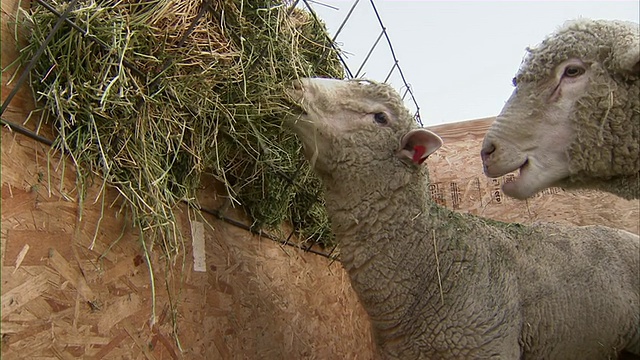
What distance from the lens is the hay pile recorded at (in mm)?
1871

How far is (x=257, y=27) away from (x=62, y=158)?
1235 millimetres

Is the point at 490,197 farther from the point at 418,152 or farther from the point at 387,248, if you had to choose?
the point at 387,248

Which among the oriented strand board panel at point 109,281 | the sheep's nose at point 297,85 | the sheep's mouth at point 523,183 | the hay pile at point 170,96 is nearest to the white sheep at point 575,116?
the sheep's mouth at point 523,183

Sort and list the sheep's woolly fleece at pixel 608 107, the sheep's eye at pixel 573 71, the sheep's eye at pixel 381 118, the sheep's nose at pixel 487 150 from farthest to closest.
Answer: the sheep's eye at pixel 381 118
the sheep's nose at pixel 487 150
the sheep's eye at pixel 573 71
the sheep's woolly fleece at pixel 608 107

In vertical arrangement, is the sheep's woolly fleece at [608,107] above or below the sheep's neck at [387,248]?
above

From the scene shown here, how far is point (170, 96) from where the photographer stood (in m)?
2.25

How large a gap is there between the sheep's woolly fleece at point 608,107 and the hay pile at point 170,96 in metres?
1.37

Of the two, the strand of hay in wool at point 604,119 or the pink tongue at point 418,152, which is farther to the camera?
the pink tongue at point 418,152

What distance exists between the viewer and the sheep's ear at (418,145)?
2779 mm

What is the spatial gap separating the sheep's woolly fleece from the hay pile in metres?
1.37

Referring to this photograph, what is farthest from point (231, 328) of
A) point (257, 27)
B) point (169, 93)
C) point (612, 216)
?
point (612, 216)

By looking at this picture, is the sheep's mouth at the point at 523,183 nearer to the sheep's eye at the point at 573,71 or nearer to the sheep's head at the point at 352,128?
the sheep's eye at the point at 573,71

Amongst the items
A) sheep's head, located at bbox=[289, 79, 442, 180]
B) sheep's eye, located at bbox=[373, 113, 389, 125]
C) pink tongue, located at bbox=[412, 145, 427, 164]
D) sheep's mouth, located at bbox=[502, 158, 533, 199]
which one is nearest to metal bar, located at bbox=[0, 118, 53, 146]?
sheep's head, located at bbox=[289, 79, 442, 180]

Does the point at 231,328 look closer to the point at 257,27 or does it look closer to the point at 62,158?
the point at 62,158
